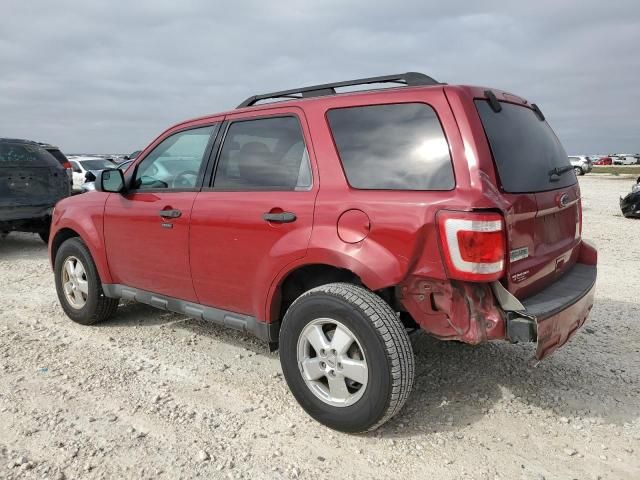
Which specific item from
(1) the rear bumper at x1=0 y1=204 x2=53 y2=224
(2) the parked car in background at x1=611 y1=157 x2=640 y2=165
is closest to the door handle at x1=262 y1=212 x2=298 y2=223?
(1) the rear bumper at x1=0 y1=204 x2=53 y2=224

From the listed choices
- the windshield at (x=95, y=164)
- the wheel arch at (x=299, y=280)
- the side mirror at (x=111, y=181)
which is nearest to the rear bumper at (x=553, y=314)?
the wheel arch at (x=299, y=280)

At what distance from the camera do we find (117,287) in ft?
14.3

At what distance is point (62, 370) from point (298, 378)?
188cm

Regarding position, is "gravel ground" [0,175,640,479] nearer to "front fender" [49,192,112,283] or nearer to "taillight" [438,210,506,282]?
"front fender" [49,192,112,283]

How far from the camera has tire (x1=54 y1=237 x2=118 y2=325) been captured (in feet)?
14.9

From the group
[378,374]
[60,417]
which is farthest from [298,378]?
[60,417]

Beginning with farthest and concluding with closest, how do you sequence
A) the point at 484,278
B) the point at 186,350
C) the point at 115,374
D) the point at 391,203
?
the point at 186,350
the point at 115,374
the point at 391,203
the point at 484,278

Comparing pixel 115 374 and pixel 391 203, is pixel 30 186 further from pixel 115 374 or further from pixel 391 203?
pixel 391 203

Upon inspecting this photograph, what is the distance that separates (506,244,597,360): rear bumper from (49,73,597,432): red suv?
0.5 inches

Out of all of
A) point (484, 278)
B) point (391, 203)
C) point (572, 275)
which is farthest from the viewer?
point (572, 275)

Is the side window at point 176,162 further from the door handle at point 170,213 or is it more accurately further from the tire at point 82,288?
the tire at point 82,288

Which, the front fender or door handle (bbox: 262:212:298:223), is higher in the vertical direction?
door handle (bbox: 262:212:298:223)

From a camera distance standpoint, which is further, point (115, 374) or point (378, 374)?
point (115, 374)

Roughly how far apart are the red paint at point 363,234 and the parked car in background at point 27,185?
533 centimetres
